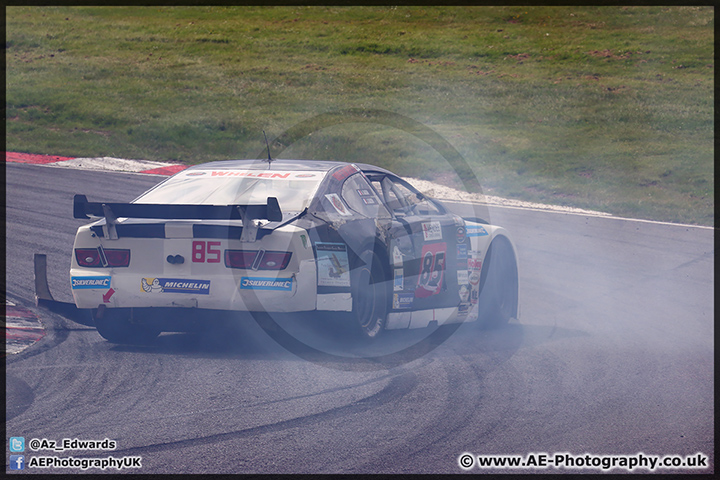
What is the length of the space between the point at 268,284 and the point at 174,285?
68 cm

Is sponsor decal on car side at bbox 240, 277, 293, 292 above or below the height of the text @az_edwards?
above

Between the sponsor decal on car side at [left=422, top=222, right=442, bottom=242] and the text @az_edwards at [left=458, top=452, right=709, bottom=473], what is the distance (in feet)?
8.68

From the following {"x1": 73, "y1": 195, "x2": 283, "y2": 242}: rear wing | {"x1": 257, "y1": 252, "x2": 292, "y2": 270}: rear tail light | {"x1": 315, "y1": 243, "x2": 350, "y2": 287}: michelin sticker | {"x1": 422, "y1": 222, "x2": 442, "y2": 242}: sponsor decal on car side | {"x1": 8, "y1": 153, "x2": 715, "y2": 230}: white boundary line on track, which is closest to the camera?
{"x1": 73, "y1": 195, "x2": 283, "y2": 242}: rear wing

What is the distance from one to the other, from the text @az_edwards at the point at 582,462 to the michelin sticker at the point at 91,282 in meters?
2.78

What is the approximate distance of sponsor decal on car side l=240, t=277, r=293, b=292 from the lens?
5.20m

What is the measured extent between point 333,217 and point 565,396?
6.64 feet

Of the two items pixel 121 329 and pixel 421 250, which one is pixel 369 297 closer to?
pixel 421 250

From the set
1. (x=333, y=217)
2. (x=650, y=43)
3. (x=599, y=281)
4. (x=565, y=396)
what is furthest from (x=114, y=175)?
(x=650, y=43)

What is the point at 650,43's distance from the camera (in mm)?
36750

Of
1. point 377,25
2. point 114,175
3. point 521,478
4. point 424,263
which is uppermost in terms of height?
point 377,25

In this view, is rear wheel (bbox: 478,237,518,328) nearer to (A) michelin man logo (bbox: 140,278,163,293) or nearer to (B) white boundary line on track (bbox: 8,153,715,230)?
(A) michelin man logo (bbox: 140,278,163,293)

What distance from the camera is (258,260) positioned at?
5.24m

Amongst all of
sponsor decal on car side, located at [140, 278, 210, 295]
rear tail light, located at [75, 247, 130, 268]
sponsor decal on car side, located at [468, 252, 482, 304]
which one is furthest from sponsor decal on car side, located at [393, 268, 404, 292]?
rear tail light, located at [75, 247, 130, 268]

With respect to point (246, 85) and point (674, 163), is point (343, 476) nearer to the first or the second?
point (674, 163)
